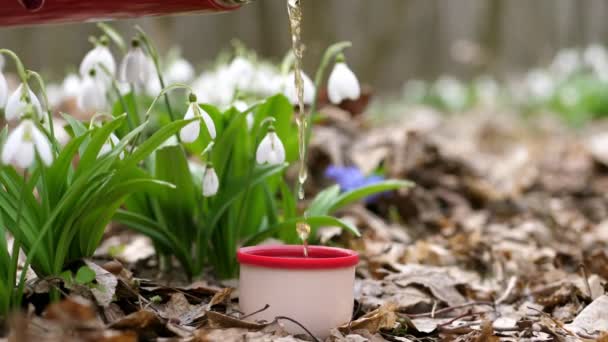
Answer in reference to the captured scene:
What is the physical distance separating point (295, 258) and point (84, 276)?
1.52 feet

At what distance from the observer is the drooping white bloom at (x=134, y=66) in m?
2.26

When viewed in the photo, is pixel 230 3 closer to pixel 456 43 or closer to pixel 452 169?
pixel 452 169

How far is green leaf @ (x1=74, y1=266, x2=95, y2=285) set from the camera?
1.76m

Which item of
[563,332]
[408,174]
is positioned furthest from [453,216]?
[563,332]

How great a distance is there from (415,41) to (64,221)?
474 inches

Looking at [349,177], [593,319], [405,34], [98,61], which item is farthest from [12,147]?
[405,34]

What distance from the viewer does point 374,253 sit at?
9.02ft

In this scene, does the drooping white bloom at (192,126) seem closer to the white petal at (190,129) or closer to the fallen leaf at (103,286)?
the white petal at (190,129)

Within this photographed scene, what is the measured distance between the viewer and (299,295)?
5.96 feet

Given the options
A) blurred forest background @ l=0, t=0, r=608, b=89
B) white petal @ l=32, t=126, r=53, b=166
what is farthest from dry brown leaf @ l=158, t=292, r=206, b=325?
blurred forest background @ l=0, t=0, r=608, b=89

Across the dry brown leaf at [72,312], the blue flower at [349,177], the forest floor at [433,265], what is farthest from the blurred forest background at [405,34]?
the dry brown leaf at [72,312]

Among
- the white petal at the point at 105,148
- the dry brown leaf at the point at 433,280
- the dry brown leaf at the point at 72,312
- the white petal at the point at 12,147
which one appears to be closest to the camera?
the dry brown leaf at the point at 72,312

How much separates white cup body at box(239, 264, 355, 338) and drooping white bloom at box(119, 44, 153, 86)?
72cm

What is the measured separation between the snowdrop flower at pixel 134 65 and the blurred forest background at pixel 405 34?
766 cm
